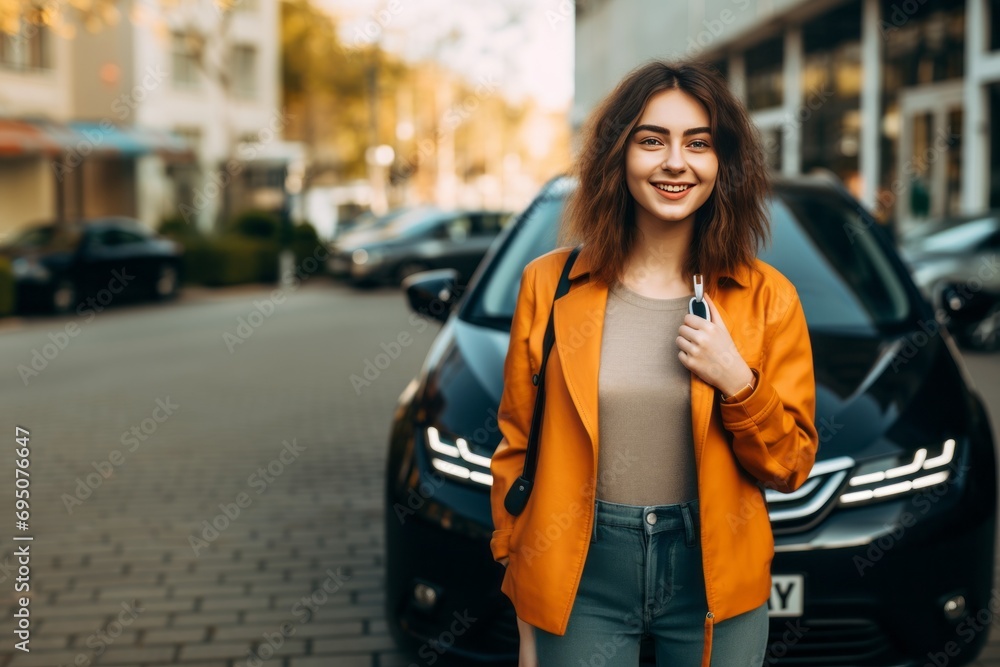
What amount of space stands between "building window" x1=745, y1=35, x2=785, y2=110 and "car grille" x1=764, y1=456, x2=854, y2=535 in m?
23.6

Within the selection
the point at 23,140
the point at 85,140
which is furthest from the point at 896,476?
the point at 85,140

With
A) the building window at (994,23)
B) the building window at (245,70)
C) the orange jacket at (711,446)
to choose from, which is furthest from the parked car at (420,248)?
the building window at (245,70)

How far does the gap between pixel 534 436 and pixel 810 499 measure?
4.13 feet

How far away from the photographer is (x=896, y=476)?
3338 mm

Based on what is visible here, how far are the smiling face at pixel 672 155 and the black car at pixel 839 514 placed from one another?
4.16ft

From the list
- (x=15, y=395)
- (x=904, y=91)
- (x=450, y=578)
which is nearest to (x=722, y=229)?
(x=450, y=578)

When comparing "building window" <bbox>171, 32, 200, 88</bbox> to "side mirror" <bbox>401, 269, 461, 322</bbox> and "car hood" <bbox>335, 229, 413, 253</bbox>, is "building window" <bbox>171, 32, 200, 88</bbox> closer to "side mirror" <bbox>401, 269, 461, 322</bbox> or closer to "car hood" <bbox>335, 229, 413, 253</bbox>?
"car hood" <bbox>335, 229, 413, 253</bbox>

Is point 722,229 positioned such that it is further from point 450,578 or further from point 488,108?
point 488,108

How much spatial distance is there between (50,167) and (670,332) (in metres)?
33.0

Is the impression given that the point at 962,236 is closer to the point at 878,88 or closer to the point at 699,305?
the point at 878,88

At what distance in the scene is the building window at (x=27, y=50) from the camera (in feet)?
96.7

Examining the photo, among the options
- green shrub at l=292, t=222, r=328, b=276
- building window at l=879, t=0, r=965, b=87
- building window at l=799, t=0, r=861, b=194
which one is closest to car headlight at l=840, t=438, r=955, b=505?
building window at l=879, t=0, r=965, b=87

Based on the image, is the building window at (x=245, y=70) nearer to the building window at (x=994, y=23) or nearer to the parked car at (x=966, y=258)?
the building window at (x=994, y=23)

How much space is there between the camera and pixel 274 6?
150ft
